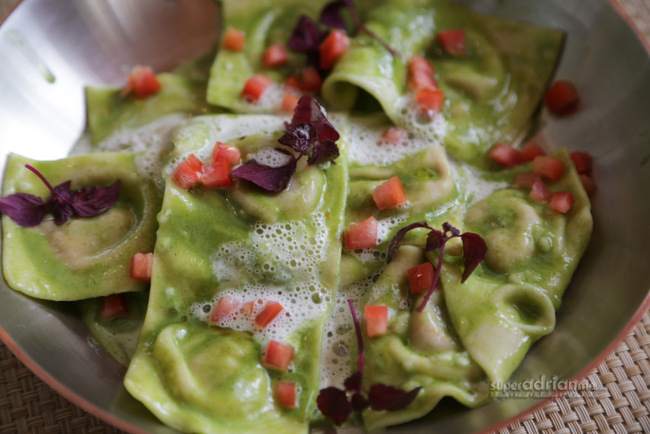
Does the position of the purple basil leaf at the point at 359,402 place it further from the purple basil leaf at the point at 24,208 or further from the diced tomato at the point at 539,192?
the purple basil leaf at the point at 24,208

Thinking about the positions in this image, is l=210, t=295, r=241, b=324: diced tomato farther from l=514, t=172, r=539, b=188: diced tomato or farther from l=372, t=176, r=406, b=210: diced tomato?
l=514, t=172, r=539, b=188: diced tomato

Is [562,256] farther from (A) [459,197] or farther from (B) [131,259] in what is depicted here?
(B) [131,259]

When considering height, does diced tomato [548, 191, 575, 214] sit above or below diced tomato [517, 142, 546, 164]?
above

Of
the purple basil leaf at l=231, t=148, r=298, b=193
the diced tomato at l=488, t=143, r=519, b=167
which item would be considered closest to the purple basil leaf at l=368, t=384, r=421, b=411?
the purple basil leaf at l=231, t=148, r=298, b=193

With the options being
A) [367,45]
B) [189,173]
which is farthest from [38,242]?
[367,45]

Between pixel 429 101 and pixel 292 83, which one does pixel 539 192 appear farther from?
pixel 292 83

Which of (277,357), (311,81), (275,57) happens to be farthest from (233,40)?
(277,357)
